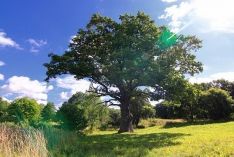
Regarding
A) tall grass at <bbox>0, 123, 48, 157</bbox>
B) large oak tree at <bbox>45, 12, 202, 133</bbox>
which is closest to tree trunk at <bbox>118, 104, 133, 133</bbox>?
large oak tree at <bbox>45, 12, 202, 133</bbox>

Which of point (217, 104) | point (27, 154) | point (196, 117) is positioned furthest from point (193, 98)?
point (196, 117)

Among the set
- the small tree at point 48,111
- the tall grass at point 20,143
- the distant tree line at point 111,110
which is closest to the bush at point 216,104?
the distant tree line at point 111,110

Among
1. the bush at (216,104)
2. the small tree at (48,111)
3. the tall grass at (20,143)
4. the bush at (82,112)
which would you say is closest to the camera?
the tall grass at (20,143)

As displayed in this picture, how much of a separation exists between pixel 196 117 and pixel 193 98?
42009mm

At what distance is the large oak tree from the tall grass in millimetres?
23523

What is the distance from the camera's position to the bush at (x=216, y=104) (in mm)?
71750

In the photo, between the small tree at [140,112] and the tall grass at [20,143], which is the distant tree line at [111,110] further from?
the tall grass at [20,143]

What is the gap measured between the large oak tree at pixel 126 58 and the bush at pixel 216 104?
102 ft

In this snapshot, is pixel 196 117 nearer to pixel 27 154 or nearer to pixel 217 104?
pixel 217 104

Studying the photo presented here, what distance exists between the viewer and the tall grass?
12.8m

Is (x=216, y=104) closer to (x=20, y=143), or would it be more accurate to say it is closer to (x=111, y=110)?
(x=111, y=110)

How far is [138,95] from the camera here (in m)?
45.3

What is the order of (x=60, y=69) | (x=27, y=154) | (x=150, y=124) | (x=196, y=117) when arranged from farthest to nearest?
(x=196, y=117) < (x=150, y=124) < (x=60, y=69) < (x=27, y=154)

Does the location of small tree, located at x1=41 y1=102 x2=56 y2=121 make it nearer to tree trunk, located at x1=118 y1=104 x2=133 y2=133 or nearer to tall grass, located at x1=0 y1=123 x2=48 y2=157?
tree trunk, located at x1=118 y1=104 x2=133 y2=133
